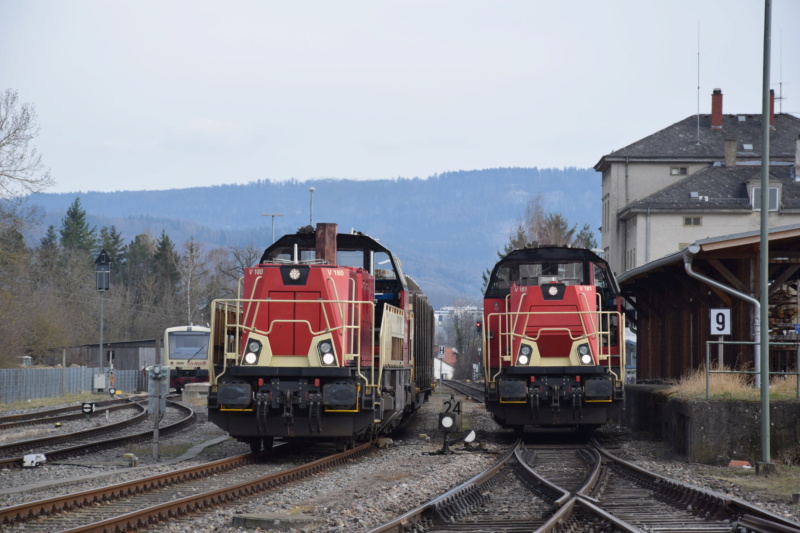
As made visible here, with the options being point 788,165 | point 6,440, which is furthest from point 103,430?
point 788,165

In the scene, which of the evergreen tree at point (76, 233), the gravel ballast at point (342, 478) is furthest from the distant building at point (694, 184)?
the evergreen tree at point (76, 233)

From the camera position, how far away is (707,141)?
61750 mm

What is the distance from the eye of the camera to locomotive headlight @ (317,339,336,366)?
45.5 ft

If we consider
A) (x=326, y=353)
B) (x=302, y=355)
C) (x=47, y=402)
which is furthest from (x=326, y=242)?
(x=47, y=402)

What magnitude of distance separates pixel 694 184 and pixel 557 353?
43.5 meters

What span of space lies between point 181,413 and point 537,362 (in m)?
15.0

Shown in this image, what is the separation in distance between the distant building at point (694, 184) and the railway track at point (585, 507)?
150 ft

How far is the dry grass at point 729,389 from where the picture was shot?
15.1 metres

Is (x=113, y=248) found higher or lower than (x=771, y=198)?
lower

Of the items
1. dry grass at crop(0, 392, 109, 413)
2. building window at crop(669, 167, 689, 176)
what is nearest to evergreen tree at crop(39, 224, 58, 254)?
dry grass at crop(0, 392, 109, 413)

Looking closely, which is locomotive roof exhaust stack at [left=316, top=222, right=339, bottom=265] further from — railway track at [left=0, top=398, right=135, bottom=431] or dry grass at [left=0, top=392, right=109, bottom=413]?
dry grass at [left=0, top=392, right=109, bottom=413]

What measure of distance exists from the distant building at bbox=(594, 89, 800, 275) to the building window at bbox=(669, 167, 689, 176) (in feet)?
0.21

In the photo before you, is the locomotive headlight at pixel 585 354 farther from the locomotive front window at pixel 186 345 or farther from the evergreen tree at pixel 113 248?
the evergreen tree at pixel 113 248

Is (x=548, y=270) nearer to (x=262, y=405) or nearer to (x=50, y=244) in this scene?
(x=262, y=405)
